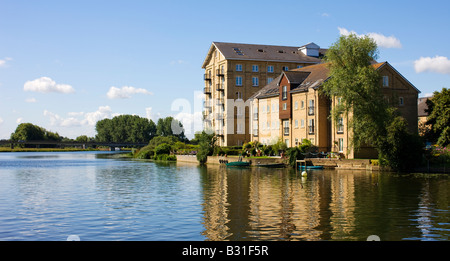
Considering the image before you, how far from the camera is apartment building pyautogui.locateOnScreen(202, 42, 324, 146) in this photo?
97.4 meters

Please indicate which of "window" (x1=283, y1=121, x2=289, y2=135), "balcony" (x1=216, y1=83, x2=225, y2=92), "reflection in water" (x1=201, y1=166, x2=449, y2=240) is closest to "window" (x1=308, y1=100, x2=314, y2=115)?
"window" (x1=283, y1=121, x2=289, y2=135)

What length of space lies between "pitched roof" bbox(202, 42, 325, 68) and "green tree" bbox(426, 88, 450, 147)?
4226cm

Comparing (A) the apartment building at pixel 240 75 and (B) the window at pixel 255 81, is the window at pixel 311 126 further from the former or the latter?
(B) the window at pixel 255 81

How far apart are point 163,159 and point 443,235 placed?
86017 millimetres

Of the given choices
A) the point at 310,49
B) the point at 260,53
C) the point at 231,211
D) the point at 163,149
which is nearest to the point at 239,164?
the point at 260,53

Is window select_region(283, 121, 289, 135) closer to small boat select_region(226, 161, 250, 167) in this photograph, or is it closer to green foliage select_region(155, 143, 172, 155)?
small boat select_region(226, 161, 250, 167)

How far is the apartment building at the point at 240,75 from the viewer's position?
9744 centimetres

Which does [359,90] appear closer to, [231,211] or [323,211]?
[323,211]

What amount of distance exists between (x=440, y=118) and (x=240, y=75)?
47166 millimetres

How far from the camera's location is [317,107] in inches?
2638

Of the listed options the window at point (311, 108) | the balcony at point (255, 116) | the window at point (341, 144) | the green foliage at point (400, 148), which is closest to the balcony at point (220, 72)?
the balcony at point (255, 116)

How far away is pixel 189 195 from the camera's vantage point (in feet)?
111

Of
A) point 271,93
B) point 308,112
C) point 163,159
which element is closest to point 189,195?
point 308,112
